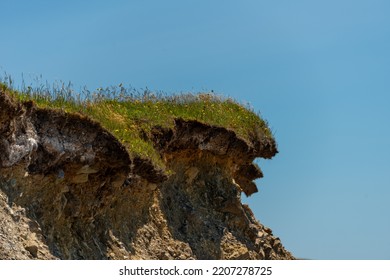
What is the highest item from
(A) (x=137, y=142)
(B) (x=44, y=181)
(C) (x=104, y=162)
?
(A) (x=137, y=142)

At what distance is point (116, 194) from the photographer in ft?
74.1

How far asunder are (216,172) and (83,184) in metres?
10.6

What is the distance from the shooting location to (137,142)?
75.5ft

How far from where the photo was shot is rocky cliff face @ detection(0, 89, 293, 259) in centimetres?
1816

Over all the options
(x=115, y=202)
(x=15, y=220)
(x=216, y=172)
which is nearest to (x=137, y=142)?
(x=115, y=202)

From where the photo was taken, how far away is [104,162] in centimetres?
2105

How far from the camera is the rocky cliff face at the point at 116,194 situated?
715 inches

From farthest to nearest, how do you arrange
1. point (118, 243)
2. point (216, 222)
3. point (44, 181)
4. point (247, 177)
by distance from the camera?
point (247, 177) → point (216, 222) → point (118, 243) → point (44, 181)

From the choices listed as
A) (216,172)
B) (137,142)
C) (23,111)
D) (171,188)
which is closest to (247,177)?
(216,172)

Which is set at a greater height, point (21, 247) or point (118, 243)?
point (118, 243)
